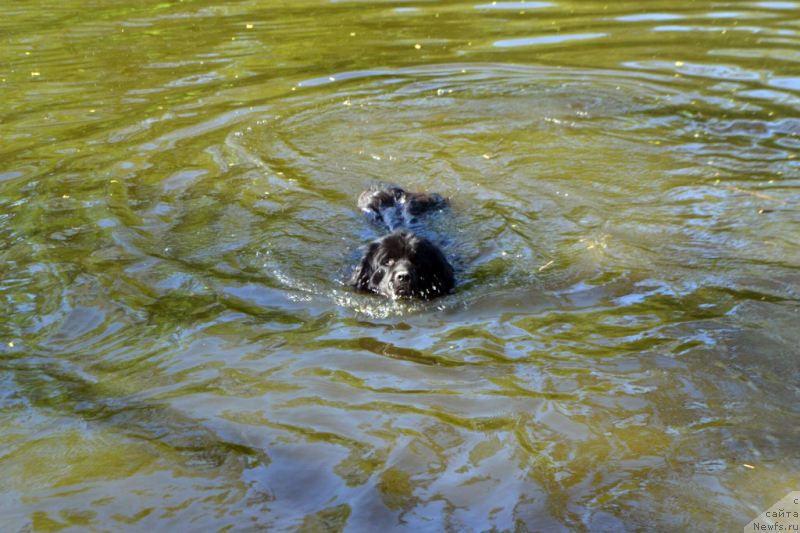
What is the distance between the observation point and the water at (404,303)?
377 cm

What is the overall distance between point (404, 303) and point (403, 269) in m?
0.27

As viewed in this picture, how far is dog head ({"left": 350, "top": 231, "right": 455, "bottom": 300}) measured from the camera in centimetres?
609

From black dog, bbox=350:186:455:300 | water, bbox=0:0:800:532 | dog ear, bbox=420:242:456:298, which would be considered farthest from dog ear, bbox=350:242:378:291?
dog ear, bbox=420:242:456:298

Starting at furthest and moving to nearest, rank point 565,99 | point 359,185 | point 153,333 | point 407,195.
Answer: point 565,99 < point 359,185 < point 407,195 < point 153,333

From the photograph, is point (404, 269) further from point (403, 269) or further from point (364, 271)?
point (364, 271)

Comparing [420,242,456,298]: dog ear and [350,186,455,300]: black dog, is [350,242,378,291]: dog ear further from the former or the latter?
[420,242,456,298]: dog ear

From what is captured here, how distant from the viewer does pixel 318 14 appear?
599 inches

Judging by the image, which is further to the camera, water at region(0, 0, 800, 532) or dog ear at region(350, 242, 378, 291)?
dog ear at region(350, 242, 378, 291)

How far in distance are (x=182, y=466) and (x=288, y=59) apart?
977cm

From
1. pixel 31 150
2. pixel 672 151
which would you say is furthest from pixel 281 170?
pixel 672 151

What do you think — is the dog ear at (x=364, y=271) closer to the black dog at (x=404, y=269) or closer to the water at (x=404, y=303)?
the black dog at (x=404, y=269)

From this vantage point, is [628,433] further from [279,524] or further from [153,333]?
[153,333]

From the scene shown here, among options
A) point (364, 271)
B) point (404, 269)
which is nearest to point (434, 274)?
point (404, 269)

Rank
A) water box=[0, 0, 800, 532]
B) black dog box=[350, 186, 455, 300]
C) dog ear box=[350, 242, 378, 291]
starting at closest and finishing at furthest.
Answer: water box=[0, 0, 800, 532]
black dog box=[350, 186, 455, 300]
dog ear box=[350, 242, 378, 291]
